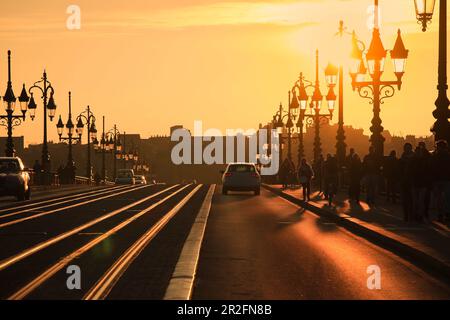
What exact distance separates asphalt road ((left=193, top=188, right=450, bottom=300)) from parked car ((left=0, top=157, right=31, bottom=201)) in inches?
679

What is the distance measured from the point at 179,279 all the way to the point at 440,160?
10.7m

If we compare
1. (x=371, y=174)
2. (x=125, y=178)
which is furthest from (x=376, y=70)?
(x=125, y=178)

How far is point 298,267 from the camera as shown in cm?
1416

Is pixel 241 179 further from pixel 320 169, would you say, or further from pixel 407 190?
pixel 407 190

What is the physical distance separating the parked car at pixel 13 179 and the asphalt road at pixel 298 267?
56.6 feet

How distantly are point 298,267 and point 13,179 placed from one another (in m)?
26.7

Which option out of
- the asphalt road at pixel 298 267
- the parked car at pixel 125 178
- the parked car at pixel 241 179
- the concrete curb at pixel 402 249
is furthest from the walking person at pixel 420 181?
the parked car at pixel 125 178

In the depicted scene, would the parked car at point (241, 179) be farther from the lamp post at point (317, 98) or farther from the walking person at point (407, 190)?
the walking person at point (407, 190)

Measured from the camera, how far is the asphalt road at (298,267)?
37.4 feet

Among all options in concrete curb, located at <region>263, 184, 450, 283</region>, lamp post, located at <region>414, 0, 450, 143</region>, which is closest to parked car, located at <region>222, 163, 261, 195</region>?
concrete curb, located at <region>263, 184, 450, 283</region>

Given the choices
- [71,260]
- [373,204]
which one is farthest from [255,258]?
[373,204]

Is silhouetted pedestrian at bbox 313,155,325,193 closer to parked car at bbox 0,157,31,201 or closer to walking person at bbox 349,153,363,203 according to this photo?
walking person at bbox 349,153,363,203
